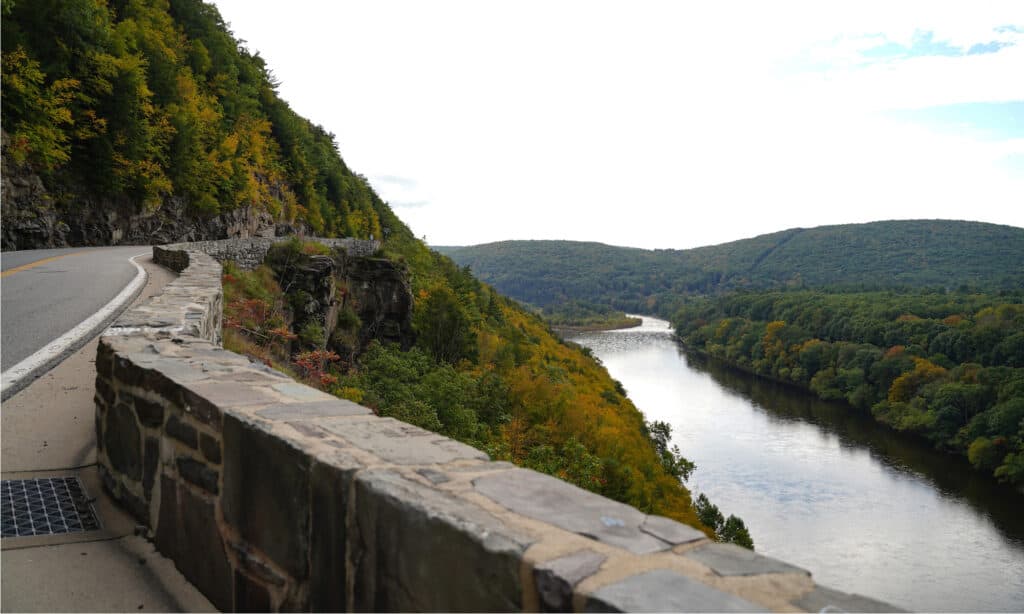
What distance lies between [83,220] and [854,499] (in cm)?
3867

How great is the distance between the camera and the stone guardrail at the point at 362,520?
66.4 inches

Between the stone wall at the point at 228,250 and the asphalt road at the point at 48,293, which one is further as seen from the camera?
the stone wall at the point at 228,250

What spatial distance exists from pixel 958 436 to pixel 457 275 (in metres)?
38.0

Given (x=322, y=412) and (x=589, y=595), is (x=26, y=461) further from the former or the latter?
(x=589, y=595)

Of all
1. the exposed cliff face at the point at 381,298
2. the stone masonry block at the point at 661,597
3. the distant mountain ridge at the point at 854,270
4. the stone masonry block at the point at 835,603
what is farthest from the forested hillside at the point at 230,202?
the distant mountain ridge at the point at 854,270

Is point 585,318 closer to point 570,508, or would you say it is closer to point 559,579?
point 570,508

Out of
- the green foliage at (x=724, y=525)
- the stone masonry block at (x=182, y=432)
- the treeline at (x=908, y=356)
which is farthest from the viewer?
the treeline at (x=908, y=356)

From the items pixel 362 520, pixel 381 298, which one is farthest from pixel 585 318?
pixel 362 520

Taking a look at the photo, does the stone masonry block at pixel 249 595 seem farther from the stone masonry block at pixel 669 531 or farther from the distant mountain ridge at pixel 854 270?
the distant mountain ridge at pixel 854 270

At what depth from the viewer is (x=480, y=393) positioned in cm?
2445

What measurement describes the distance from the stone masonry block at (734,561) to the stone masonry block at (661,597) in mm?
149

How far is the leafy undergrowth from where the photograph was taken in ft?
49.0

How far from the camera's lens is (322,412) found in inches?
116

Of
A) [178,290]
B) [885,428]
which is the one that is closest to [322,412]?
[178,290]
